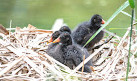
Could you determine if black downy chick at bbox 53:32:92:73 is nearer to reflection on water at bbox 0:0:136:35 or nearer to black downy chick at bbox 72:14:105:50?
black downy chick at bbox 72:14:105:50

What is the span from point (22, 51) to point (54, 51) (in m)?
0.42

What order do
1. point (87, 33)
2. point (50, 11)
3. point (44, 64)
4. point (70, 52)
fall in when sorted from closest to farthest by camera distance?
point (44, 64), point (70, 52), point (87, 33), point (50, 11)

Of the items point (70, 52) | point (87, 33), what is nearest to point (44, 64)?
point (70, 52)

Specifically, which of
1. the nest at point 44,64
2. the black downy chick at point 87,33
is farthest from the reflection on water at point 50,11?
the nest at point 44,64

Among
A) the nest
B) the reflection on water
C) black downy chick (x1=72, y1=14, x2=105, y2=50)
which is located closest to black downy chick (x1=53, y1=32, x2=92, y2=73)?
the nest

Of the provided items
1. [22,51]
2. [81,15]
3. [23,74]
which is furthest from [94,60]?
[81,15]

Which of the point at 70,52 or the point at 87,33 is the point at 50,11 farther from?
the point at 70,52

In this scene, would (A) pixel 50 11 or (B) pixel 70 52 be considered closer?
(B) pixel 70 52

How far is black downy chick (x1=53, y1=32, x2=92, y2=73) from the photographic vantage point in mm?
3295

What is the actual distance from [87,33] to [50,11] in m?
5.07

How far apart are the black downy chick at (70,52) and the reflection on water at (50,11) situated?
3.65 m

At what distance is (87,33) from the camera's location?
4035 mm

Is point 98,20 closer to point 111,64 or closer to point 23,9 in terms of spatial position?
point 111,64

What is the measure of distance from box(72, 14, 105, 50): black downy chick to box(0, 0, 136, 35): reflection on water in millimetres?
3005
